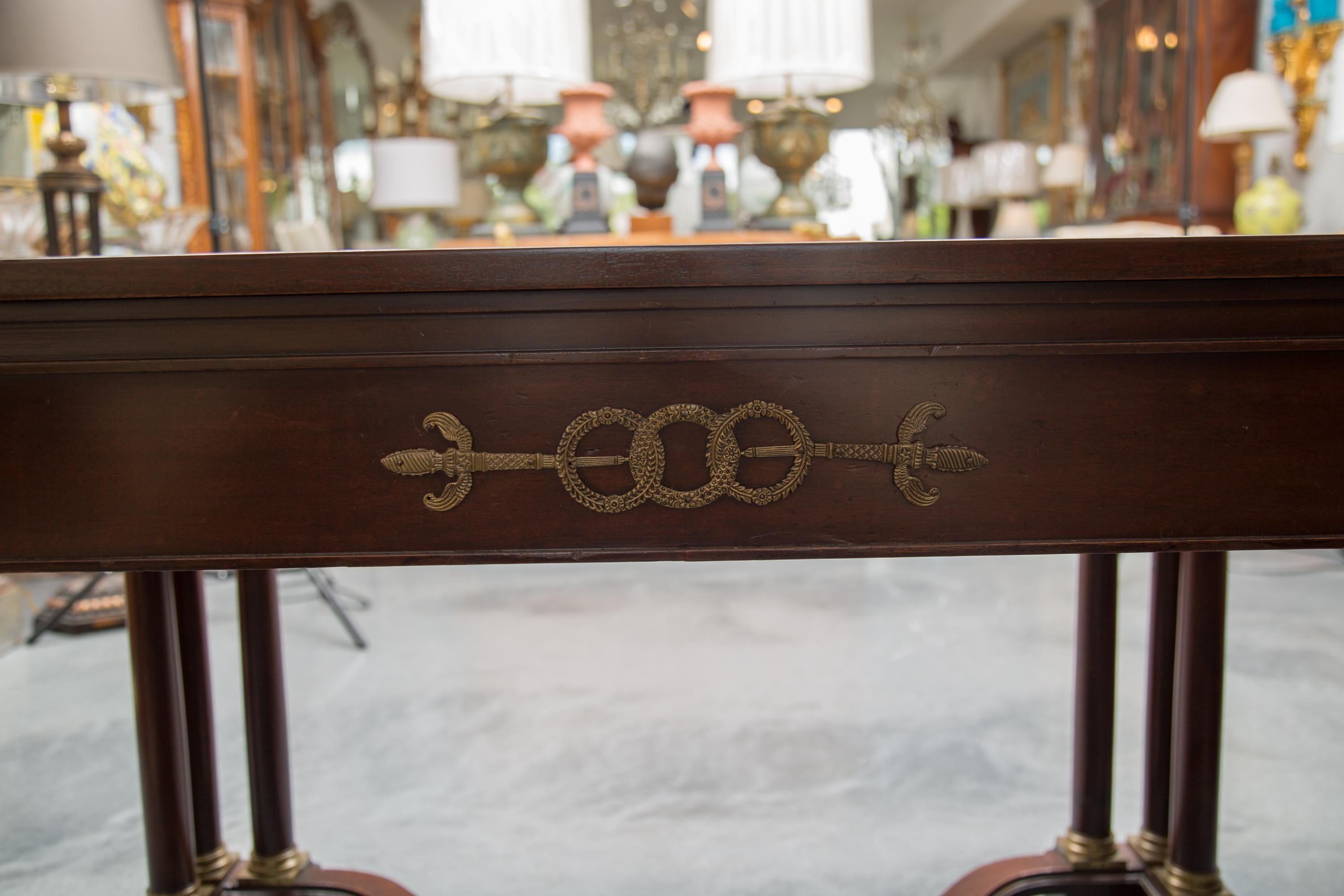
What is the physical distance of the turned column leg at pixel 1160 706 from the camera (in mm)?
1092

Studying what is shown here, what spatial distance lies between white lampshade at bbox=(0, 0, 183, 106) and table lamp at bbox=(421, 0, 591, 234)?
0.45m

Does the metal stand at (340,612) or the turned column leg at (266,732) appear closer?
the turned column leg at (266,732)

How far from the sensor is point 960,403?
0.64 meters

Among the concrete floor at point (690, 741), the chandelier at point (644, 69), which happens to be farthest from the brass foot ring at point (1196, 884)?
the chandelier at point (644, 69)

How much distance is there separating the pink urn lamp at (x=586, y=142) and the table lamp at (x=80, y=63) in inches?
26.3

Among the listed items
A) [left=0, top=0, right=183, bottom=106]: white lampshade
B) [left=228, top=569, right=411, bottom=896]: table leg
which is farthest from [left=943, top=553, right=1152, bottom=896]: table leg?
[left=0, top=0, right=183, bottom=106]: white lampshade

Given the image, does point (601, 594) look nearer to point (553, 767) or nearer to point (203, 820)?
point (553, 767)

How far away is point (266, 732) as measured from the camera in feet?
3.60

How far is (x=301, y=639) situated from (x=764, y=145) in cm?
161

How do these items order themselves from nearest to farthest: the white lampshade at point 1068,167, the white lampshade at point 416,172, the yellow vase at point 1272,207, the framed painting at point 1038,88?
1. the white lampshade at point 416,172
2. the yellow vase at point 1272,207
3. the white lampshade at point 1068,167
4. the framed painting at point 1038,88

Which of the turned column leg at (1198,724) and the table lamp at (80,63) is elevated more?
the table lamp at (80,63)

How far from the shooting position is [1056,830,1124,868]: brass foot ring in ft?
3.73

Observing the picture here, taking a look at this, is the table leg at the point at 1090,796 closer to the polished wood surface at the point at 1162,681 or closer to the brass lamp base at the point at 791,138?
the polished wood surface at the point at 1162,681

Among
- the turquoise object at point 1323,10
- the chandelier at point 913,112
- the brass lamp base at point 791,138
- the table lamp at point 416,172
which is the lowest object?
the brass lamp base at point 791,138
